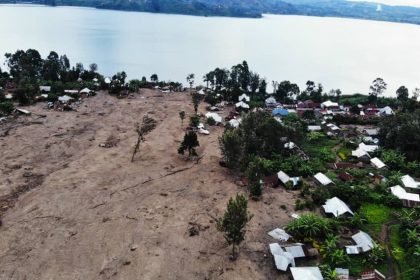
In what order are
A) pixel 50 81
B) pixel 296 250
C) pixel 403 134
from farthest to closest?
pixel 50 81, pixel 403 134, pixel 296 250

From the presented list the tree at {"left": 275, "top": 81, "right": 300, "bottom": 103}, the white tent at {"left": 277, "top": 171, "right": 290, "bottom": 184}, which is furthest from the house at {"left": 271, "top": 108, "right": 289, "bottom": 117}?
the white tent at {"left": 277, "top": 171, "right": 290, "bottom": 184}

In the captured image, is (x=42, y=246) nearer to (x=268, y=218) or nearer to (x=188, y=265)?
(x=188, y=265)

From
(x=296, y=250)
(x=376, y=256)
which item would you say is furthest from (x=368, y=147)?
(x=296, y=250)

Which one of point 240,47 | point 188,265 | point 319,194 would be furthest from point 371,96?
point 240,47

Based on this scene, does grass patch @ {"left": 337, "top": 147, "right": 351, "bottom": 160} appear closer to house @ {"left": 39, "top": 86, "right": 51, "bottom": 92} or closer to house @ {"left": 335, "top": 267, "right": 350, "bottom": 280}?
house @ {"left": 335, "top": 267, "right": 350, "bottom": 280}

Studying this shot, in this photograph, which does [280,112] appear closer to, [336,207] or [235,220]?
[336,207]

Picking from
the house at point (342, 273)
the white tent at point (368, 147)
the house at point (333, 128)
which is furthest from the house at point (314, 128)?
the house at point (342, 273)
